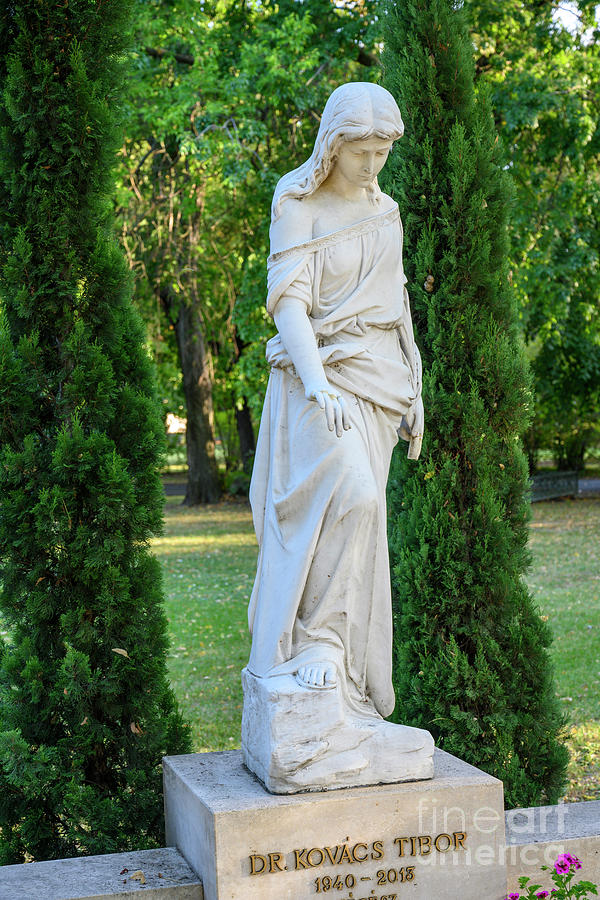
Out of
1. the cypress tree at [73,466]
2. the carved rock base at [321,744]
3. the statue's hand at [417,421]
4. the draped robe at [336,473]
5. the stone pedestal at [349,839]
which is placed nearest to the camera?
the stone pedestal at [349,839]

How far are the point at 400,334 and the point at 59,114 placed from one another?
203cm

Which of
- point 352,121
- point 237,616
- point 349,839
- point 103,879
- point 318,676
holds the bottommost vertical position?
point 237,616

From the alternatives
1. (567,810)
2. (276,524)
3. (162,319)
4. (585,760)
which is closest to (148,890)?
(276,524)

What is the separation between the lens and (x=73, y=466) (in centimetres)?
470

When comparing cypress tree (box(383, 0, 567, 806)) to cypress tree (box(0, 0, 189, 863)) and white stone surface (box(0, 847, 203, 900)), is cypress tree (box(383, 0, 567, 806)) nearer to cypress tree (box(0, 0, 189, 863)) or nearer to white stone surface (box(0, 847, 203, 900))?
cypress tree (box(0, 0, 189, 863))

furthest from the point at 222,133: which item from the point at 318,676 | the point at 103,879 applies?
the point at 103,879

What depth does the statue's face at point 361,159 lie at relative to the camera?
3.72 m

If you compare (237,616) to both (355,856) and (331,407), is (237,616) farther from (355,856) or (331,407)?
(331,407)

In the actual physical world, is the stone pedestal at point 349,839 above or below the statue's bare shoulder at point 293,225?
below

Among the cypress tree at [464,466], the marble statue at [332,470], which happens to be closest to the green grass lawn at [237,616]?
the cypress tree at [464,466]

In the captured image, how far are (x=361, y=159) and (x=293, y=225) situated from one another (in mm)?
344

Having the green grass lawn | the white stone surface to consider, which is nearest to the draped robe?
the white stone surface

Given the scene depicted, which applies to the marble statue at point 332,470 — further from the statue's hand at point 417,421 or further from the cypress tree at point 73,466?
the cypress tree at point 73,466

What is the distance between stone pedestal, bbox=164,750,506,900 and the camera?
346cm
